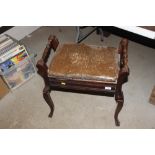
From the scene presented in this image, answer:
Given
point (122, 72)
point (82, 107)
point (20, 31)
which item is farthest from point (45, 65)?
point (20, 31)

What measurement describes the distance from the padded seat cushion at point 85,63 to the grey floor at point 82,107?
22.9 inches

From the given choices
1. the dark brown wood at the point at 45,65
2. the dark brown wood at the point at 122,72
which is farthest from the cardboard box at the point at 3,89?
the dark brown wood at the point at 122,72

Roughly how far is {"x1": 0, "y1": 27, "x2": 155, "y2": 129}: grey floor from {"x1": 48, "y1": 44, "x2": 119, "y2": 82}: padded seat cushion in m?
0.58

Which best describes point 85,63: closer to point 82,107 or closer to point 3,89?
point 82,107

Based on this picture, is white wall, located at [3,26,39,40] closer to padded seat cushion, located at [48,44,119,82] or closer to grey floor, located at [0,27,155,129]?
grey floor, located at [0,27,155,129]

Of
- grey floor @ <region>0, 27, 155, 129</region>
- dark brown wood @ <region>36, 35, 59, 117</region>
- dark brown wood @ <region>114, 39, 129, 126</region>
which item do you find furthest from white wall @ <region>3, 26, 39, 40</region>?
dark brown wood @ <region>114, 39, 129, 126</region>

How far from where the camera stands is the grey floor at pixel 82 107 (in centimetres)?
187

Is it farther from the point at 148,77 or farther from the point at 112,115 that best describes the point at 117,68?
the point at 148,77

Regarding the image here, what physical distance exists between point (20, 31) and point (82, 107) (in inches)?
62.0

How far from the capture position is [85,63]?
5.14 feet

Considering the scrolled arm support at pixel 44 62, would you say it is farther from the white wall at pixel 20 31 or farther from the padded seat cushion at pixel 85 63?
the white wall at pixel 20 31

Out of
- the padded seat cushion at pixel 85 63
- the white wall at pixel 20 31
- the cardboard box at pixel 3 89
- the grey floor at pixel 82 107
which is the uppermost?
the padded seat cushion at pixel 85 63
